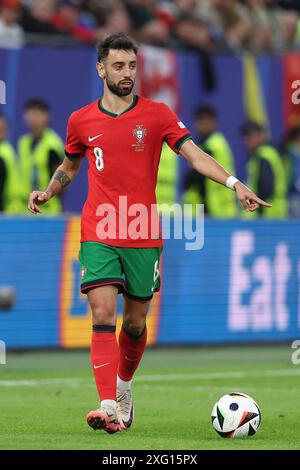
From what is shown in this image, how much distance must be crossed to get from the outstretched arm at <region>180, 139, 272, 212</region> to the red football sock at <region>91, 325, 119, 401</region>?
117 centimetres

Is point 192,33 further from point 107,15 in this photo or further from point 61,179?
point 61,179

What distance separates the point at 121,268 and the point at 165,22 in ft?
38.2

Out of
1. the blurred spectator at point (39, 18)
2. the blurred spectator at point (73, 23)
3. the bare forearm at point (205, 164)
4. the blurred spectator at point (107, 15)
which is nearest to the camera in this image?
the bare forearm at point (205, 164)

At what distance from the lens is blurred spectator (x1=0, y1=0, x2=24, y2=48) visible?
17453 millimetres

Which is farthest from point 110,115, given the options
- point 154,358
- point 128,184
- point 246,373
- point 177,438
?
point 154,358

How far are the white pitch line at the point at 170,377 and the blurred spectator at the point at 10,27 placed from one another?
18.8 feet

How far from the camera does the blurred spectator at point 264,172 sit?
58.4 feet

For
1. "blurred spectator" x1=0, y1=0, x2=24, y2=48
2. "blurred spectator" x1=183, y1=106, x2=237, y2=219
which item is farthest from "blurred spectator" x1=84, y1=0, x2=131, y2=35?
"blurred spectator" x1=183, y1=106, x2=237, y2=219

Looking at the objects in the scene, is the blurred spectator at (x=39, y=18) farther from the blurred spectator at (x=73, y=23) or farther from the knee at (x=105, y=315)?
the knee at (x=105, y=315)

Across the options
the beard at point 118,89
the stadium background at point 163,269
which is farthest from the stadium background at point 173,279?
the beard at point 118,89

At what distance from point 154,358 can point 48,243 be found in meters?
1.66

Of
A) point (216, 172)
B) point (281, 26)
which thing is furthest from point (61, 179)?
point (281, 26)

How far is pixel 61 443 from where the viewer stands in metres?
8.37

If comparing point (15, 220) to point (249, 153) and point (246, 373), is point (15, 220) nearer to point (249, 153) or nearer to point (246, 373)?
point (246, 373)
